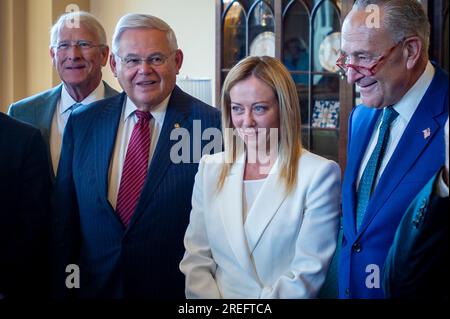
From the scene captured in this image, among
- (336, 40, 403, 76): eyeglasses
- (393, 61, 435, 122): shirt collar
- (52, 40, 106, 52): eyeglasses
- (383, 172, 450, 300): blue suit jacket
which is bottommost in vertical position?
(383, 172, 450, 300): blue suit jacket

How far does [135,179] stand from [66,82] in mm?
355

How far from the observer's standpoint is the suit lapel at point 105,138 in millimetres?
1315

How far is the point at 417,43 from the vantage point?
1100mm

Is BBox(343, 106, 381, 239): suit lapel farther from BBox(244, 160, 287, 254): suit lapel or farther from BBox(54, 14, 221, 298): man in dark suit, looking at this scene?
BBox(54, 14, 221, 298): man in dark suit

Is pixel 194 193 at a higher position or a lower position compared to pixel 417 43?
lower

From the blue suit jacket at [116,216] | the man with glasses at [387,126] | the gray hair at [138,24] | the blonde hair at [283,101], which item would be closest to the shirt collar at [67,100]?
the blue suit jacket at [116,216]

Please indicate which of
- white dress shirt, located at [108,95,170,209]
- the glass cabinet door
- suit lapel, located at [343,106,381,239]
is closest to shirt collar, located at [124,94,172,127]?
white dress shirt, located at [108,95,170,209]

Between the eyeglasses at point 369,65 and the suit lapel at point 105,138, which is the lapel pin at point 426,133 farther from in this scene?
the suit lapel at point 105,138

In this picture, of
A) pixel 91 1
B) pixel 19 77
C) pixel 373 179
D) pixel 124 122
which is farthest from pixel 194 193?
pixel 91 1

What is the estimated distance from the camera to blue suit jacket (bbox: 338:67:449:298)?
1.04m

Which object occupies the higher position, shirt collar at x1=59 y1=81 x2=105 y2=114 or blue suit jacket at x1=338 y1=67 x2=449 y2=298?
shirt collar at x1=59 y1=81 x2=105 y2=114

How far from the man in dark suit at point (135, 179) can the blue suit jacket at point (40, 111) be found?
137 millimetres

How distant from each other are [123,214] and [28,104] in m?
0.40

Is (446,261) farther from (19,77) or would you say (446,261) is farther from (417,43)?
(19,77)
